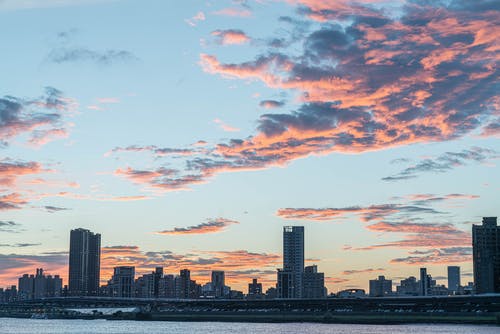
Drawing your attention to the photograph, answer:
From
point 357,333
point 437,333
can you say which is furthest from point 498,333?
point 357,333

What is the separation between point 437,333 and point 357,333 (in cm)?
2141

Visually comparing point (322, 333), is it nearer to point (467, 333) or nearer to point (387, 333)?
point (387, 333)

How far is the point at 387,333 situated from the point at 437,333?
43.8ft

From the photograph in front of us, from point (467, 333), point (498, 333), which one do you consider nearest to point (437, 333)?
point (467, 333)

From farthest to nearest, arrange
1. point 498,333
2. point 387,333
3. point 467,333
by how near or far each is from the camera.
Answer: point 387,333, point 467,333, point 498,333

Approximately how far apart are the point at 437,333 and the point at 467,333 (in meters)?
12.4

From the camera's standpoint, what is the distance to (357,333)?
7790 inches

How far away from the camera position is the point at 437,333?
19462 centimetres

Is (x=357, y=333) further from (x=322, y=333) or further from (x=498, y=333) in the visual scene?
(x=498, y=333)

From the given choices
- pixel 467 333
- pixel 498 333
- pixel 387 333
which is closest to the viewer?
pixel 498 333

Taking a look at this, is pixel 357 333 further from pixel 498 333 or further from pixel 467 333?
pixel 498 333

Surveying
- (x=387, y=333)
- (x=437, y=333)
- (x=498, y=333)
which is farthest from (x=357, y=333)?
(x=498, y=333)

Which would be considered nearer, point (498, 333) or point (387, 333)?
point (498, 333)

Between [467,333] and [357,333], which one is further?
[357,333]
